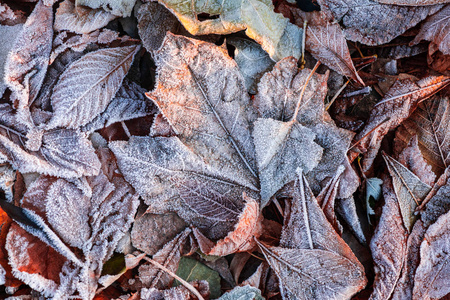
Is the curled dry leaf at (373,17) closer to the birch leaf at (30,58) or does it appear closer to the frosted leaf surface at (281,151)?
the frosted leaf surface at (281,151)

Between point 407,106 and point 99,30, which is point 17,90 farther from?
point 407,106

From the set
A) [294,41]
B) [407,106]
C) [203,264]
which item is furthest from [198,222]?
[407,106]

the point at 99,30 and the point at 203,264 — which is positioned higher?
the point at 99,30

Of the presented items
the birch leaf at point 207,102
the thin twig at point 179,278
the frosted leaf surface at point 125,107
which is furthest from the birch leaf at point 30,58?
the thin twig at point 179,278

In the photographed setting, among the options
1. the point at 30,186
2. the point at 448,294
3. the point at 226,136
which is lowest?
the point at 448,294

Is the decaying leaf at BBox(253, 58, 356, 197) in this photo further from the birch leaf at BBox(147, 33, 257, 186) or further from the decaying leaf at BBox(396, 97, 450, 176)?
the decaying leaf at BBox(396, 97, 450, 176)

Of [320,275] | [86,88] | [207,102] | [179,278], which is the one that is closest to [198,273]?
[179,278]

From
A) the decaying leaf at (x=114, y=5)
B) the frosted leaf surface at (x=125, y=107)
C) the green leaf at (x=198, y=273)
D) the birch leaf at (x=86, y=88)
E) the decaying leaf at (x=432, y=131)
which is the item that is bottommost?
the green leaf at (x=198, y=273)
